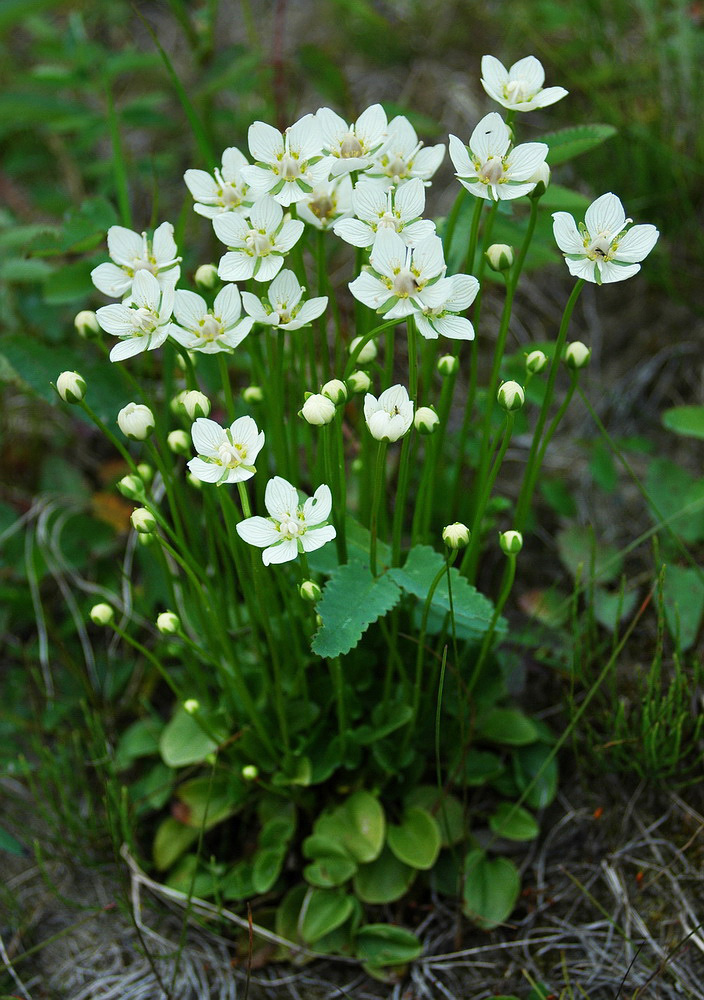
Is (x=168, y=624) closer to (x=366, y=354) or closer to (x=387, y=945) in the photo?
(x=366, y=354)

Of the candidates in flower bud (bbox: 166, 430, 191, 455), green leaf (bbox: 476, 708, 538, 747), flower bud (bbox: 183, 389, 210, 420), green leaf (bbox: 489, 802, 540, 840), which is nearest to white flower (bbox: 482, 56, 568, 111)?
flower bud (bbox: 183, 389, 210, 420)

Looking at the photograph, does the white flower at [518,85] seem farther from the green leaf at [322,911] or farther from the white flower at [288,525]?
the green leaf at [322,911]

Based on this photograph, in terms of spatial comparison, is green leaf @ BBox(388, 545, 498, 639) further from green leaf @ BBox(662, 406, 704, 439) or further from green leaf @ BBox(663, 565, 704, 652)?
green leaf @ BBox(662, 406, 704, 439)

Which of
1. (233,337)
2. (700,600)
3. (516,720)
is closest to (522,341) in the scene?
(700,600)

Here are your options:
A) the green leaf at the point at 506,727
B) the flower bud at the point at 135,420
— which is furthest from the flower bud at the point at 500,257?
the green leaf at the point at 506,727

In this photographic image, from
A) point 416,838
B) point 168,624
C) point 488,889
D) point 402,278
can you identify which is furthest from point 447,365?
point 488,889

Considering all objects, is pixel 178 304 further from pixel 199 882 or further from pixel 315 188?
pixel 199 882
